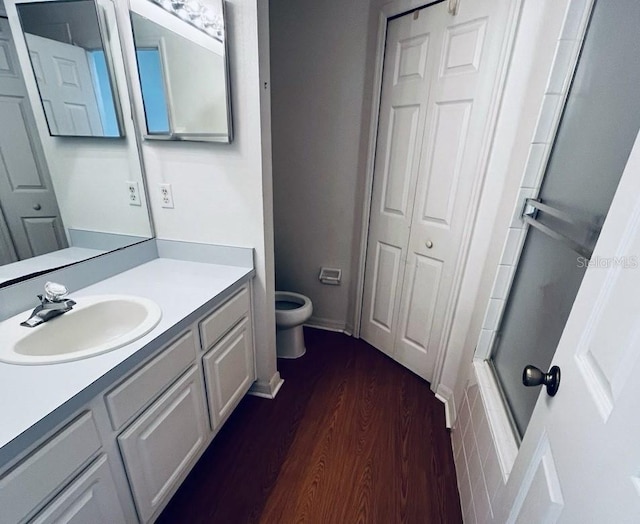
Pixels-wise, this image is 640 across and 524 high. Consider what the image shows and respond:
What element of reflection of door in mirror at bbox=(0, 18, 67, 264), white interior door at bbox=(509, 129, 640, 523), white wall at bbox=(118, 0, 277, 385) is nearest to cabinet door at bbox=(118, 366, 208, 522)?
white wall at bbox=(118, 0, 277, 385)

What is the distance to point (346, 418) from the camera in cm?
171

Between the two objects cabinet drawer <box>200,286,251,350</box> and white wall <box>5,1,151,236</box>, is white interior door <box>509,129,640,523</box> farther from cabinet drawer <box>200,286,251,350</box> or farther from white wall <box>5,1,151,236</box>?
white wall <box>5,1,151,236</box>

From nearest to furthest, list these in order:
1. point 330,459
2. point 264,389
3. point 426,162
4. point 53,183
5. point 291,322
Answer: point 53,183, point 330,459, point 426,162, point 264,389, point 291,322

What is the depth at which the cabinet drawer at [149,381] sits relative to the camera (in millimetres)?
857

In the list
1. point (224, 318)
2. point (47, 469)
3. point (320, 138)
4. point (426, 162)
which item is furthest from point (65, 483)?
point (320, 138)

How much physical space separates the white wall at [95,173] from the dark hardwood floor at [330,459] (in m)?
1.17

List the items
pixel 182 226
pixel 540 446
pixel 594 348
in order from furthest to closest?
pixel 182 226
pixel 540 446
pixel 594 348

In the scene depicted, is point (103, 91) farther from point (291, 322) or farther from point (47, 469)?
point (291, 322)

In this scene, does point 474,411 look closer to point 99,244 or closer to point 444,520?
point 444,520

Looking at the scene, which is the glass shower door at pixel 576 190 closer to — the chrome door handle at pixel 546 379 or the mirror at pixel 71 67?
the chrome door handle at pixel 546 379

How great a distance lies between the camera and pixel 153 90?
1402 millimetres

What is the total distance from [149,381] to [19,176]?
813 millimetres

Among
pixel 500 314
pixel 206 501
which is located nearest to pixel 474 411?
pixel 500 314

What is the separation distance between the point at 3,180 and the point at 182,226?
0.66 m
